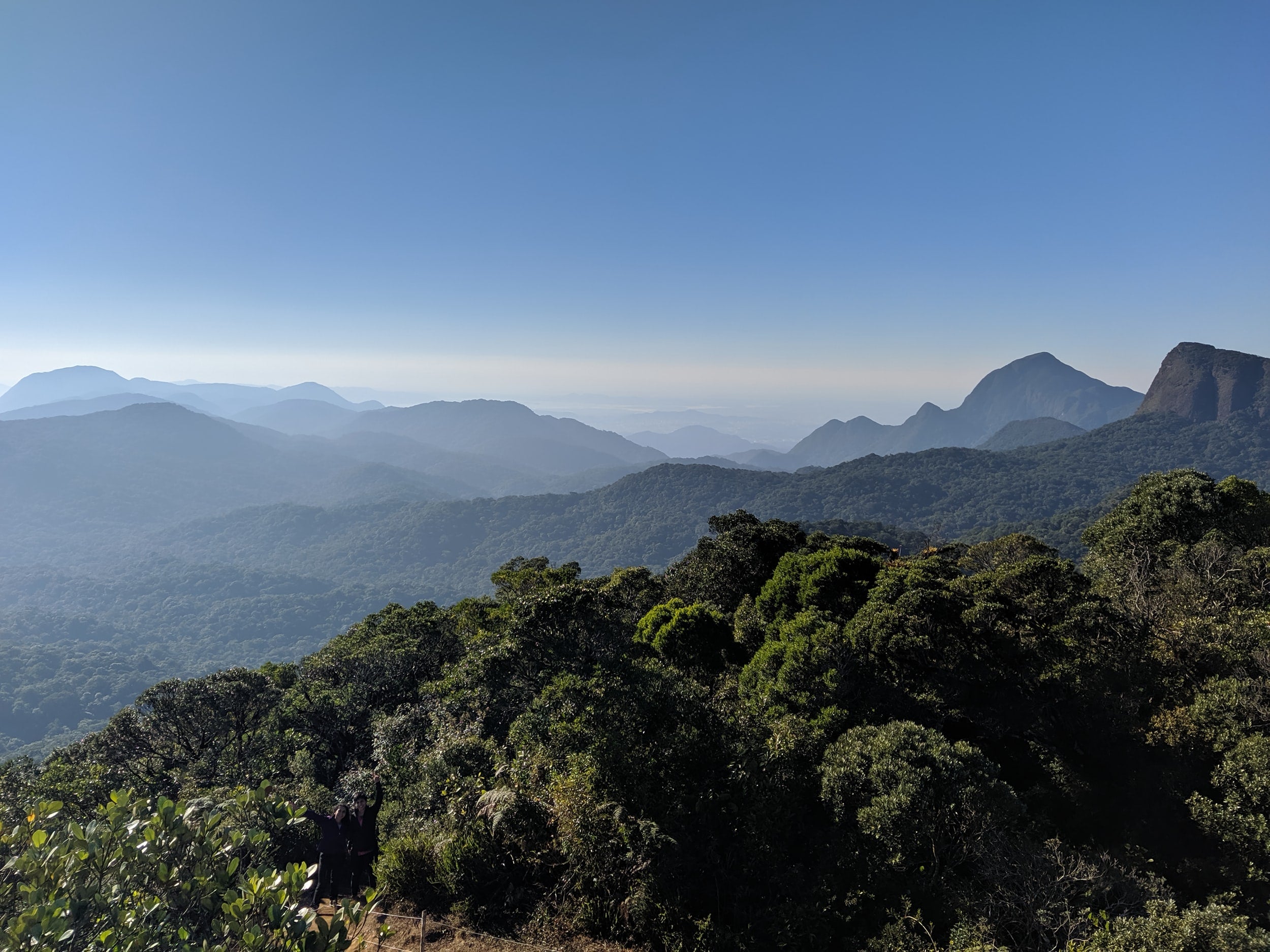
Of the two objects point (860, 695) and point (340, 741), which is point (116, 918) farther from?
point (340, 741)

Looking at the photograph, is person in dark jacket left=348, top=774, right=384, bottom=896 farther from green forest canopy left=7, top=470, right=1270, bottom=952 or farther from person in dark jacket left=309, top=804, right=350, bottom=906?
green forest canopy left=7, top=470, right=1270, bottom=952

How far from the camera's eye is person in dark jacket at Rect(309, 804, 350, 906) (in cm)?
1266

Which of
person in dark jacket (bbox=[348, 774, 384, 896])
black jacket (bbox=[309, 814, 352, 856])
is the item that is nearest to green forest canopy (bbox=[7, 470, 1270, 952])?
black jacket (bbox=[309, 814, 352, 856])

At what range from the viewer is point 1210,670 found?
41.8 ft

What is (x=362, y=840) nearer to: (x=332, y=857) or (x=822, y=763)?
(x=332, y=857)

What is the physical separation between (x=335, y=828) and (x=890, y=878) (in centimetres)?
1193

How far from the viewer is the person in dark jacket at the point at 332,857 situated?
1266 centimetres

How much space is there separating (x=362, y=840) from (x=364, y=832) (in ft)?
0.59

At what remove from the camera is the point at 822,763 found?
1199cm

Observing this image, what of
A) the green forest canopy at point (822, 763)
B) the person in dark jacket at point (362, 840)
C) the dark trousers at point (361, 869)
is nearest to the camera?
the green forest canopy at point (822, 763)

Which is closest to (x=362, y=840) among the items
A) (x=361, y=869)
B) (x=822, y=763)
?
(x=361, y=869)

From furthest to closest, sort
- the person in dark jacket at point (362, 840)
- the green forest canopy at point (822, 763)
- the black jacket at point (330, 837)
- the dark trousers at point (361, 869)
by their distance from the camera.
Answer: the person in dark jacket at point (362, 840) < the dark trousers at point (361, 869) < the black jacket at point (330, 837) < the green forest canopy at point (822, 763)

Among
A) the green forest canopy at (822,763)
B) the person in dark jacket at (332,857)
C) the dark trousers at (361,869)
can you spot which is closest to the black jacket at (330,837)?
the person in dark jacket at (332,857)

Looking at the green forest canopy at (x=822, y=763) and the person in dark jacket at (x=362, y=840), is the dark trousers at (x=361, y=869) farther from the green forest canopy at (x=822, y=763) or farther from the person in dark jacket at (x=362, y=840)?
the green forest canopy at (x=822, y=763)
